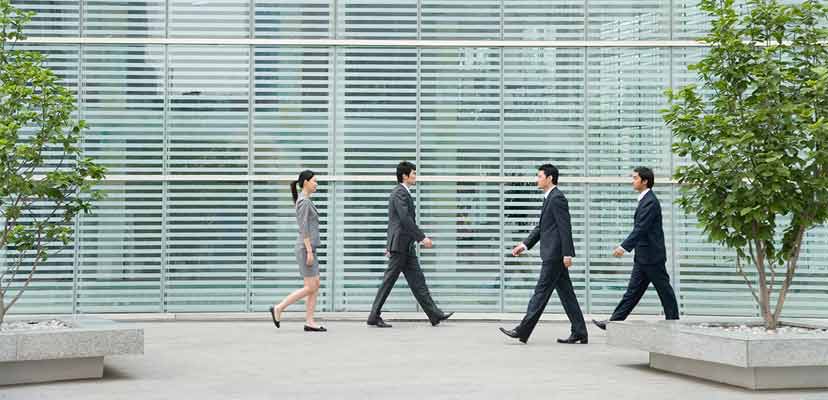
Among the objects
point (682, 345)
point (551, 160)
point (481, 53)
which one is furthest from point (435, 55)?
point (682, 345)

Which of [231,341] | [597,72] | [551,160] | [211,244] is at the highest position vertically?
[597,72]

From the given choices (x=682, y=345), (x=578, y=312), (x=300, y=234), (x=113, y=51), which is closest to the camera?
(x=682, y=345)

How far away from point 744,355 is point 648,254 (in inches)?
142

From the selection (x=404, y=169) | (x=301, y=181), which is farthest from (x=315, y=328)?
(x=404, y=169)

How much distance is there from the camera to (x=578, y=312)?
11680 millimetres

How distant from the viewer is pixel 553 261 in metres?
11.4

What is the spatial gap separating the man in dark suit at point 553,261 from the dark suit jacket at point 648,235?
2.33ft

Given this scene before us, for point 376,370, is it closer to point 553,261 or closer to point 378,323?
point 553,261

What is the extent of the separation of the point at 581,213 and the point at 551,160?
2.68ft

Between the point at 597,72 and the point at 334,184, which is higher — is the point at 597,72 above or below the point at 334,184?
above

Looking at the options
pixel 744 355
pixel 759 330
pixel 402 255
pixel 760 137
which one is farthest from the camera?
pixel 402 255

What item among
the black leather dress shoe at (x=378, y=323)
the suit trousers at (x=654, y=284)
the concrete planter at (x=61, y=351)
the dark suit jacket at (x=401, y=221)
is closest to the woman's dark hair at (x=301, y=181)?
the dark suit jacket at (x=401, y=221)

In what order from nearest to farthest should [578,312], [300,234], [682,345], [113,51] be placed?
1. [682,345]
2. [578,312]
3. [300,234]
4. [113,51]

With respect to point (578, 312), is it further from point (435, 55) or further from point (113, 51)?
point (113, 51)
